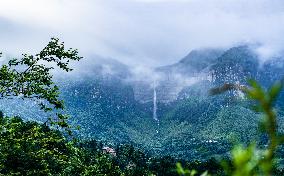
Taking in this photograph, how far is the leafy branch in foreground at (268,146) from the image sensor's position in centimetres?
220

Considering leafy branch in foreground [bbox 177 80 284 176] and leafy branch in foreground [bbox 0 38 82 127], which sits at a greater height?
leafy branch in foreground [bbox 0 38 82 127]

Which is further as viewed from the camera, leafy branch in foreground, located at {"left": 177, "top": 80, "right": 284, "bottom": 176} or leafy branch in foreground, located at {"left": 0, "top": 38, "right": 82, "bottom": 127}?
leafy branch in foreground, located at {"left": 0, "top": 38, "right": 82, "bottom": 127}

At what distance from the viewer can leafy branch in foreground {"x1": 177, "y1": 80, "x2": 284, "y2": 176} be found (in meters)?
2.20

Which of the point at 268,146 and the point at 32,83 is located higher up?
the point at 32,83

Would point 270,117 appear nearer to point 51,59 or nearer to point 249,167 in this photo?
point 249,167

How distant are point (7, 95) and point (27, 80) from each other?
1.08 m

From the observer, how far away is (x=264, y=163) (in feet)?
7.25

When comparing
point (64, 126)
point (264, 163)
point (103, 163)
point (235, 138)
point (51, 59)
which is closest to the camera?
point (264, 163)

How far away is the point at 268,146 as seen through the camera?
7.56 ft

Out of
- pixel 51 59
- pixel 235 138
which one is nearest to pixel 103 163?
pixel 51 59

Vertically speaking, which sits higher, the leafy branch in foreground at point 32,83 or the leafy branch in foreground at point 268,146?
the leafy branch in foreground at point 32,83

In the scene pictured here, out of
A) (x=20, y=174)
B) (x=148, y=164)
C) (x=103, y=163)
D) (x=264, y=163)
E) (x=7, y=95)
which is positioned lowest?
(x=264, y=163)

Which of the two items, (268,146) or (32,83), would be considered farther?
(32,83)

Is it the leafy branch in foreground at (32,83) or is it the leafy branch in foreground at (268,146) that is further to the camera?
the leafy branch in foreground at (32,83)
